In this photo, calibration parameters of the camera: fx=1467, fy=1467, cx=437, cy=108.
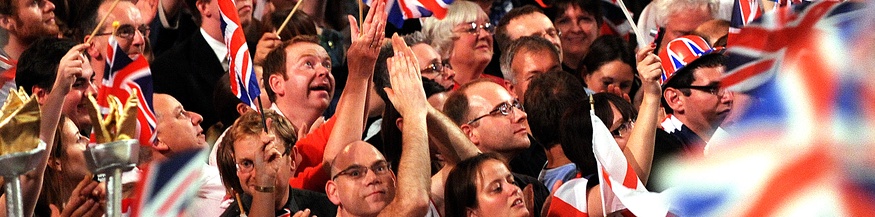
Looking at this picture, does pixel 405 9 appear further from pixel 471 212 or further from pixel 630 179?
pixel 630 179

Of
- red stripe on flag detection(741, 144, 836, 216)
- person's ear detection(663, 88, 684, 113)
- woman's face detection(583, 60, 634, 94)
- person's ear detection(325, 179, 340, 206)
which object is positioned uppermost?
red stripe on flag detection(741, 144, 836, 216)

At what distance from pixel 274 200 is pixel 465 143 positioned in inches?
40.0

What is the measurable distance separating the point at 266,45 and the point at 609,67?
181 centimetres

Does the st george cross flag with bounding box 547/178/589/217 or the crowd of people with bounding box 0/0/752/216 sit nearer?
the crowd of people with bounding box 0/0/752/216

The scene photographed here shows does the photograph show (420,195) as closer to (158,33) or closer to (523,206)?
(523,206)

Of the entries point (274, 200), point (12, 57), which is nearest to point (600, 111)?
point (274, 200)

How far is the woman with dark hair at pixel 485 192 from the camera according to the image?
543 centimetres

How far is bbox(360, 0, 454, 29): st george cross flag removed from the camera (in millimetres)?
7305

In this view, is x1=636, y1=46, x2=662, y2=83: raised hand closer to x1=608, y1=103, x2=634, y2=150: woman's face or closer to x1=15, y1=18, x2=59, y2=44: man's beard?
x1=608, y1=103, x2=634, y2=150: woman's face

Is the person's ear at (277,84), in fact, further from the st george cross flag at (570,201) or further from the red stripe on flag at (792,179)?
the red stripe on flag at (792,179)

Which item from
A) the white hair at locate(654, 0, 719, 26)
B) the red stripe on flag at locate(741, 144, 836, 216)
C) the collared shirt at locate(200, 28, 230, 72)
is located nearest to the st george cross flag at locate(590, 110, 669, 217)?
the red stripe on flag at locate(741, 144, 836, 216)

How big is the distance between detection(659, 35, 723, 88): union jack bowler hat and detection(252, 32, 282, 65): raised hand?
1844 millimetres

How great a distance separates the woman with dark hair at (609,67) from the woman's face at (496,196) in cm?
217

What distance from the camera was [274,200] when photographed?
16.4 ft
